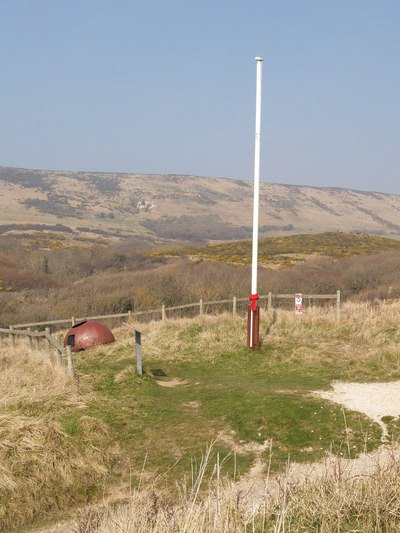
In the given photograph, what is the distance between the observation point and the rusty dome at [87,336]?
18.5 meters

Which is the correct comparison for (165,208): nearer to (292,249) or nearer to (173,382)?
(292,249)

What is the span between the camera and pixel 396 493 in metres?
5.27

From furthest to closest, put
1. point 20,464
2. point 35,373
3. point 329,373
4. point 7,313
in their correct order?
1. point 7,313
2. point 329,373
3. point 35,373
4. point 20,464

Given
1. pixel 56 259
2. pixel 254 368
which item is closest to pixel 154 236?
pixel 56 259

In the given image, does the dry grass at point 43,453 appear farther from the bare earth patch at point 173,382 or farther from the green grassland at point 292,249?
the green grassland at point 292,249

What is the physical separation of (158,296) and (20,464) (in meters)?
22.7

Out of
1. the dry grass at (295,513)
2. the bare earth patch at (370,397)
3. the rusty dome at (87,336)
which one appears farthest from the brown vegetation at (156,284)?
the dry grass at (295,513)

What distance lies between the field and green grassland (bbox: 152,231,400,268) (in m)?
29.2

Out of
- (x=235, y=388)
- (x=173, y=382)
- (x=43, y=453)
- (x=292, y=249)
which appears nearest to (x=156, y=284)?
(x=173, y=382)

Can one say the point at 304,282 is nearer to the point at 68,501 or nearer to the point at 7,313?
the point at 7,313

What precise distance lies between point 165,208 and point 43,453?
15479cm

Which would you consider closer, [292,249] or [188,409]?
[188,409]

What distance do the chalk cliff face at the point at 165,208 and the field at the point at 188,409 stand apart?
87022mm

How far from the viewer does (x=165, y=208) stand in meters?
162
